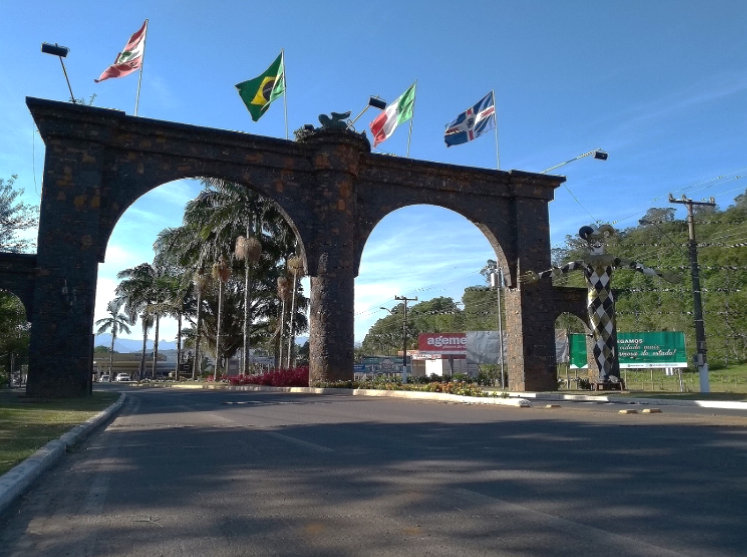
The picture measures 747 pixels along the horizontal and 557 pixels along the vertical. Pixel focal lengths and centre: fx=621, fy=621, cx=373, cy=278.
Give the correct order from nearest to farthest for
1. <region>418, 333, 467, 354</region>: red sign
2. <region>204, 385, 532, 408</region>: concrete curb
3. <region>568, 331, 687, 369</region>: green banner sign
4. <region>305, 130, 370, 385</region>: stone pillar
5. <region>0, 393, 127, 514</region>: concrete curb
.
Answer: <region>0, 393, 127, 514</region>: concrete curb < <region>204, 385, 532, 408</region>: concrete curb < <region>305, 130, 370, 385</region>: stone pillar < <region>568, 331, 687, 369</region>: green banner sign < <region>418, 333, 467, 354</region>: red sign

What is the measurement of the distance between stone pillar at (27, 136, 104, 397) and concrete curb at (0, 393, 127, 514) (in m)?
10.1

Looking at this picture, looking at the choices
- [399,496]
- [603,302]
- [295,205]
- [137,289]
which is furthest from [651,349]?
[137,289]

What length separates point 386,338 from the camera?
85.9 meters

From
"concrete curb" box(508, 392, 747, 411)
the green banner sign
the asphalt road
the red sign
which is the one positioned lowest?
"concrete curb" box(508, 392, 747, 411)

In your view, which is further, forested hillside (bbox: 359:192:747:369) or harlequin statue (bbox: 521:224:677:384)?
forested hillside (bbox: 359:192:747:369)

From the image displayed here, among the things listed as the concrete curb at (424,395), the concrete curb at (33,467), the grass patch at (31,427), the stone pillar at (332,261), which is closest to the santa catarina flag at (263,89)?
the stone pillar at (332,261)

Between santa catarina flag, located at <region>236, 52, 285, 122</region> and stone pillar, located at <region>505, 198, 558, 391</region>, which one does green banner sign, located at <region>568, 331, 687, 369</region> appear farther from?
santa catarina flag, located at <region>236, 52, 285, 122</region>

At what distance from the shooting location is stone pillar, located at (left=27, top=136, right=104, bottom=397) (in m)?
18.7

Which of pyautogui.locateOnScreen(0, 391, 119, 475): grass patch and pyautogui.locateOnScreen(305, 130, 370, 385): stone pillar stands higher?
pyautogui.locateOnScreen(305, 130, 370, 385): stone pillar

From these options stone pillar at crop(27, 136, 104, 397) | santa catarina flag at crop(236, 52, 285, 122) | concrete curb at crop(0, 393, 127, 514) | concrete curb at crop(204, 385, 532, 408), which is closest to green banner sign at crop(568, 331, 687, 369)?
concrete curb at crop(204, 385, 532, 408)

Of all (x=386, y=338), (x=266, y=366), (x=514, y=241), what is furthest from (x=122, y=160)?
(x=386, y=338)

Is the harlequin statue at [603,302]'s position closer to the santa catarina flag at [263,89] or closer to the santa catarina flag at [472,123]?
the santa catarina flag at [472,123]

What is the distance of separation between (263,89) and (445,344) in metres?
31.1

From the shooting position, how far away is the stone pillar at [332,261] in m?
22.9
